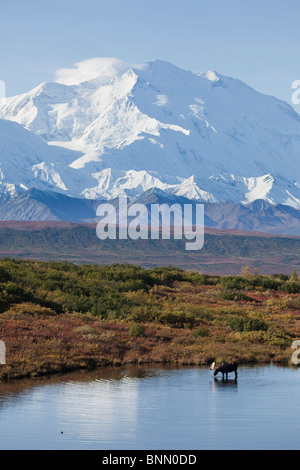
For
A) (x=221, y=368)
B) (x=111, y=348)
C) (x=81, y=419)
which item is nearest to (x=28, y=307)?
(x=111, y=348)

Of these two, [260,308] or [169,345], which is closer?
[169,345]

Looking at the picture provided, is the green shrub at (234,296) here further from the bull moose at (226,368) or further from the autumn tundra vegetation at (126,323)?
the bull moose at (226,368)

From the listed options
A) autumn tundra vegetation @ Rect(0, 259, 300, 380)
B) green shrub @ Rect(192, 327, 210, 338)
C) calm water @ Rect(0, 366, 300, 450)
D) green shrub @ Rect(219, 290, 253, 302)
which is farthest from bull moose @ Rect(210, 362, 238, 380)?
green shrub @ Rect(219, 290, 253, 302)

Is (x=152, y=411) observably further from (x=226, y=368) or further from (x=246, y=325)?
(x=246, y=325)

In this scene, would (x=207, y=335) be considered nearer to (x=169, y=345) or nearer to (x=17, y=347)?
(x=169, y=345)

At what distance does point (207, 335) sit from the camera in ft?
129

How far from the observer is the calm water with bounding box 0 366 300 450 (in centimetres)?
2153

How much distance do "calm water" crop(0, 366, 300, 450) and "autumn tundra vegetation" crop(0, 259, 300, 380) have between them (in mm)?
2284

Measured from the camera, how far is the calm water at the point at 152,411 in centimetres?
2153

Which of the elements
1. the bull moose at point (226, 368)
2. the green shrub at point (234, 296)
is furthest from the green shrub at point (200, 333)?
the green shrub at point (234, 296)
